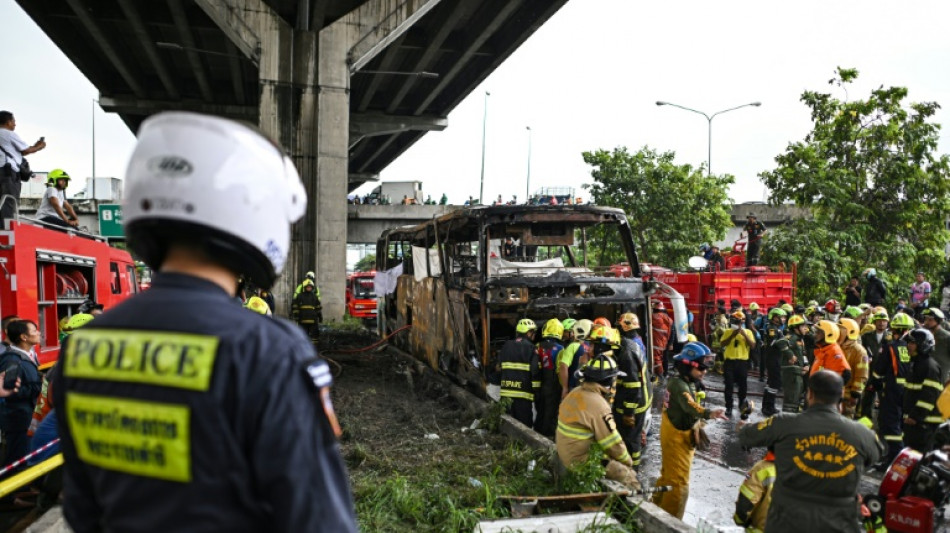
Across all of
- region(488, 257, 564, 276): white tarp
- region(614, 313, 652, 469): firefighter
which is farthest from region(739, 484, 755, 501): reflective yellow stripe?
region(488, 257, 564, 276): white tarp

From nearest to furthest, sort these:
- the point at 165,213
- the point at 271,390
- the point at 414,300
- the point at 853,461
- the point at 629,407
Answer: the point at 271,390 → the point at 165,213 → the point at 853,461 → the point at 629,407 → the point at 414,300

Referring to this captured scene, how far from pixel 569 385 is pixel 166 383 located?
22.9 feet

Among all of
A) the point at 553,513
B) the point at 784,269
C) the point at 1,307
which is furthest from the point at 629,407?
the point at 784,269

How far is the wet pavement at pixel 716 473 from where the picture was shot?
267 inches

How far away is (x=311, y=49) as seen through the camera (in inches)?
924

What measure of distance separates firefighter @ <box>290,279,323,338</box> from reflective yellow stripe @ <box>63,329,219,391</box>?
14.8 metres

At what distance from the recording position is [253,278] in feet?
5.30

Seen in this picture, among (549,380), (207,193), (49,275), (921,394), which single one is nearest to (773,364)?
(921,394)

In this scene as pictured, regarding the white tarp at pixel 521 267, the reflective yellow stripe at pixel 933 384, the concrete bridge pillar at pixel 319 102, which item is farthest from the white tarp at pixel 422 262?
the concrete bridge pillar at pixel 319 102

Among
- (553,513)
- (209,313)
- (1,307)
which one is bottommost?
(553,513)

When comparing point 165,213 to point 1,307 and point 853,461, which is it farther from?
point 1,307

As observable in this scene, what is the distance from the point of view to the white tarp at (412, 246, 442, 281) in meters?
12.9

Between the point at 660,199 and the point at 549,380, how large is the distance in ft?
67.4

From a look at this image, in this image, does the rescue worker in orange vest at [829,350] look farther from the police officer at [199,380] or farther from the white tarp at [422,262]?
the police officer at [199,380]
